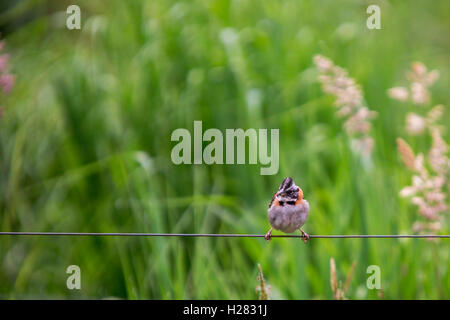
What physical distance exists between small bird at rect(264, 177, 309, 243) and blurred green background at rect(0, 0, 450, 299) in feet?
1.98

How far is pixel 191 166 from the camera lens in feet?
8.27

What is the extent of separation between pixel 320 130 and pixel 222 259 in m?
0.81

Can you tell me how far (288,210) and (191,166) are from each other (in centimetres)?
123

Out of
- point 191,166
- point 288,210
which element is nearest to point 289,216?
point 288,210

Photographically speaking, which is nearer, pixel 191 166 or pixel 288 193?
pixel 288 193

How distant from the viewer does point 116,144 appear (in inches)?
102

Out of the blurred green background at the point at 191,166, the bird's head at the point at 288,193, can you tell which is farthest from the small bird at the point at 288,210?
the blurred green background at the point at 191,166

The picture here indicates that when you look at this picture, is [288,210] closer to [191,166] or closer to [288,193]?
[288,193]

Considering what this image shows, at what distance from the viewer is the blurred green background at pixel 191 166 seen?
2049 mm

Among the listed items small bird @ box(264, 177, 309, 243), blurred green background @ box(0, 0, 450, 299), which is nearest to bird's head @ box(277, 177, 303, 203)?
small bird @ box(264, 177, 309, 243)

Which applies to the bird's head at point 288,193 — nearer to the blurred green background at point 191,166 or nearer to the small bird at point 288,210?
the small bird at point 288,210

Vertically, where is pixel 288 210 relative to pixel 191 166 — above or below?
below

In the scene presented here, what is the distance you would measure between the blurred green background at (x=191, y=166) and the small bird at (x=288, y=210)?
1.98ft
